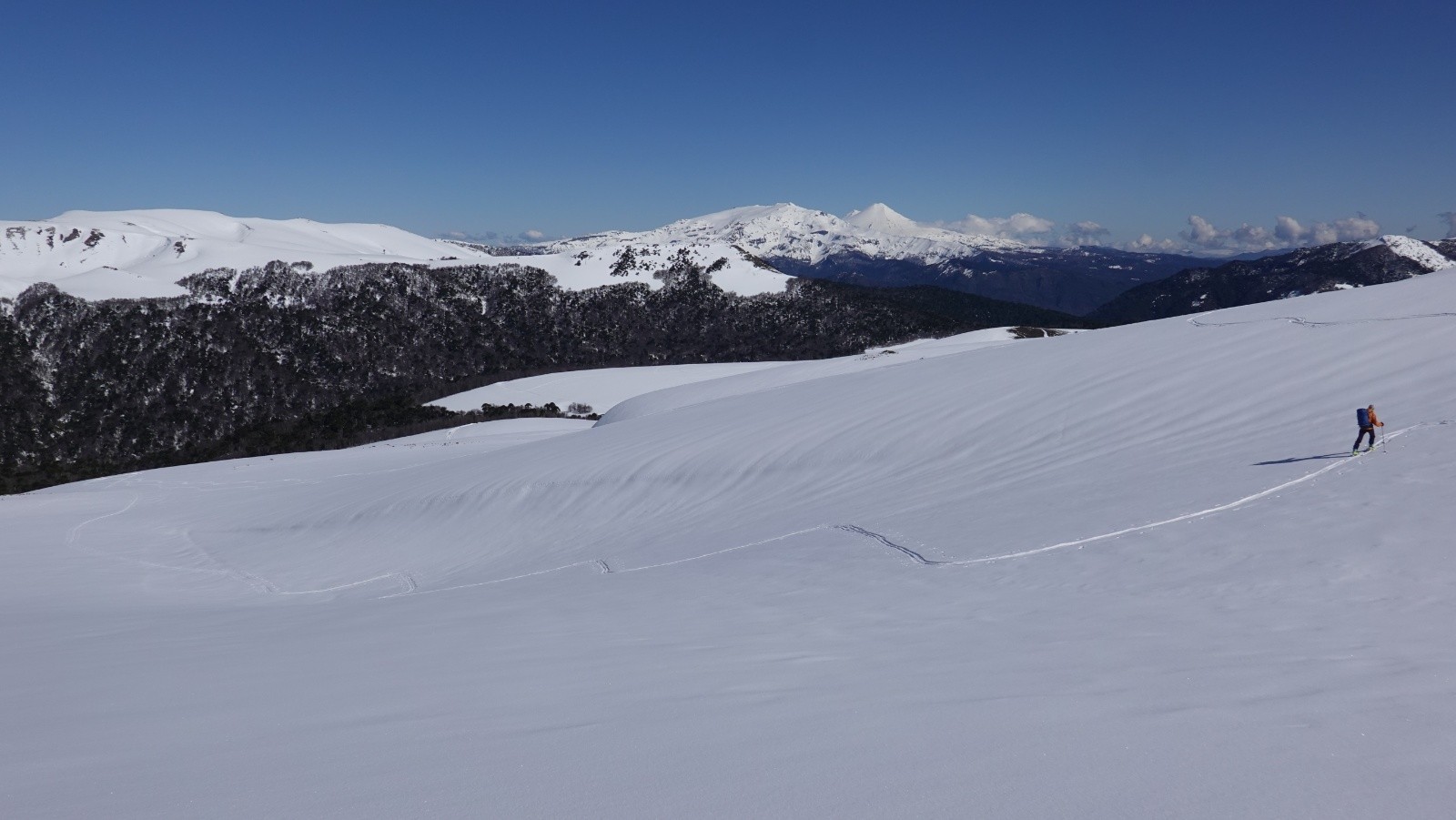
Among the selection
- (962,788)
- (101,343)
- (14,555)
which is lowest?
(14,555)

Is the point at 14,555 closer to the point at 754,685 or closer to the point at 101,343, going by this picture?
the point at 754,685

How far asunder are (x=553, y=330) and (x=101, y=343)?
61.2m

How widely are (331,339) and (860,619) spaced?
417ft

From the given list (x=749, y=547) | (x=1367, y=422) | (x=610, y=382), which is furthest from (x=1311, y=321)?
(x=610, y=382)

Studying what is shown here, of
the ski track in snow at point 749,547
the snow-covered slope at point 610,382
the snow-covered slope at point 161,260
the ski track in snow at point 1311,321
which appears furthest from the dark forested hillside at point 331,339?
the ski track in snow at point 1311,321

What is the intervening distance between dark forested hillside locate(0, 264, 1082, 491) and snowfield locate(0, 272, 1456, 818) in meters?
66.9

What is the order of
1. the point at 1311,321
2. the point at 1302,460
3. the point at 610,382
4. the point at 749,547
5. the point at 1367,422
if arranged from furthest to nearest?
the point at 610,382, the point at 1311,321, the point at 749,547, the point at 1302,460, the point at 1367,422

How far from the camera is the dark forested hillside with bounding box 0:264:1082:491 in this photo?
98.8 metres

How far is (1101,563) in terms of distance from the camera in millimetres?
7953

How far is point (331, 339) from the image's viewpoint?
11800 cm

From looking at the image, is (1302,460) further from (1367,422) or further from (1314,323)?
(1314,323)

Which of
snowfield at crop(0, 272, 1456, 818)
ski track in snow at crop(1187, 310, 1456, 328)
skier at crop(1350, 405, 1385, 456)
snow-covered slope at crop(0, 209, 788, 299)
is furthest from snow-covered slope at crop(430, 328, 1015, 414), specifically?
snow-covered slope at crop(0, 209, 788, 299)

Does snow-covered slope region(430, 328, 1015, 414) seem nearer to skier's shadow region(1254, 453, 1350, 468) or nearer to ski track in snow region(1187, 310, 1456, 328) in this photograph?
ski track in snow region(1187, 310, 1456, 328)

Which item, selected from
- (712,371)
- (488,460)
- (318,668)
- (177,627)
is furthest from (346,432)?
(318,668)
